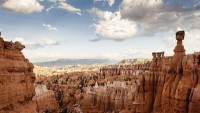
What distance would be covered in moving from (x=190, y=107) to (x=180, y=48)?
601 cm

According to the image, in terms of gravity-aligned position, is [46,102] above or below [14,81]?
below

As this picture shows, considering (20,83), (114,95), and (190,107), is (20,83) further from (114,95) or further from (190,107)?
(114,95)

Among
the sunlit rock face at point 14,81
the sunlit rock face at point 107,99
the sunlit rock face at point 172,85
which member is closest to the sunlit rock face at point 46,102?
the sunlit rock face at point 107,99

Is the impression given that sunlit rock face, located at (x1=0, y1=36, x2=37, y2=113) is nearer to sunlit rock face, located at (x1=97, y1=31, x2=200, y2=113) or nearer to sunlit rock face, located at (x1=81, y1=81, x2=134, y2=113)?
sunlit rock face, located at (x1=97, y1=31, x2=200, y2=113)

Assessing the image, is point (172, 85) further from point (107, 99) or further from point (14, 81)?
point (107, 99)

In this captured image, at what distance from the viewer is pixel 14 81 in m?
18.0

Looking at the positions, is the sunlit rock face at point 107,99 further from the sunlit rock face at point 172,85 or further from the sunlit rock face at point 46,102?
the sunlit rock face at point 172,85

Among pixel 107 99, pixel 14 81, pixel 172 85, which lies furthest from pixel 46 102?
pixel 14 81

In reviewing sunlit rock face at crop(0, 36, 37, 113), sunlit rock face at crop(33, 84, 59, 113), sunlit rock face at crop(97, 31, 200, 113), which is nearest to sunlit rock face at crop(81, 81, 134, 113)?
sunlit rock face at crop(33, 84, 59, 113)

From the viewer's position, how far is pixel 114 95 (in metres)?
69.8

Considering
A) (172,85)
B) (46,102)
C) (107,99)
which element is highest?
(172,85)

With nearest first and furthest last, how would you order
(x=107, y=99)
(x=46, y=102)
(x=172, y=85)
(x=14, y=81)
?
(x=14, y=81), (x=172, y=85), (x=46, y=102), (x=107, y=99)

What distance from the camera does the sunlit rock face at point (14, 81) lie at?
54.2 ft

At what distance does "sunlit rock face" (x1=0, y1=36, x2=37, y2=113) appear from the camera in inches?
650
